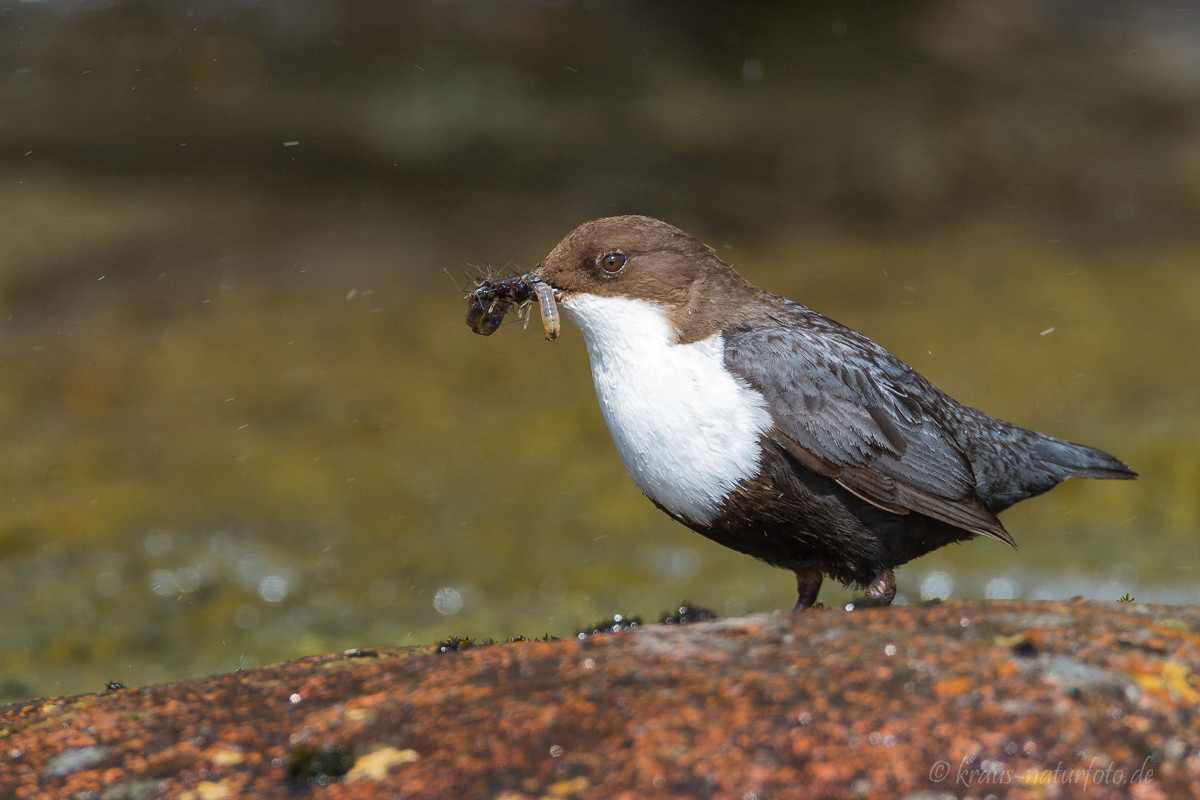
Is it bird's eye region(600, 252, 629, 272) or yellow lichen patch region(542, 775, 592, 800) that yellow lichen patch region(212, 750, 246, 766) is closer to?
yellow lichen patch region(542, 775, 592, 800)

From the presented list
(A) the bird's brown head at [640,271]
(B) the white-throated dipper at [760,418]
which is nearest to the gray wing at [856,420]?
(B) the white-throated dipper at [760,418]

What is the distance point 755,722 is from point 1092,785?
65 centimetres

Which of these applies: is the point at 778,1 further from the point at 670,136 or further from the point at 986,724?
the point at 986,724

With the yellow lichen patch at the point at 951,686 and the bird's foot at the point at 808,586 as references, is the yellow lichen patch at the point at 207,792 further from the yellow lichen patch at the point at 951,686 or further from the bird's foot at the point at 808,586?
the bird's foot at the point at 808,586

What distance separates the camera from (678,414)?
12.2 ft

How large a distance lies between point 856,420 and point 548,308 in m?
1.10

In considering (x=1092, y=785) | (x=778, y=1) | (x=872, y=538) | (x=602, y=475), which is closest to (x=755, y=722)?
(x=1092, y=785)

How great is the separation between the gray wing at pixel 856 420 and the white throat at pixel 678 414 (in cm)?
10

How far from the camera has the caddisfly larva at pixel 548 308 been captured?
3.99m

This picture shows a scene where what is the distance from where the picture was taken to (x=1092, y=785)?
2271 millimetres

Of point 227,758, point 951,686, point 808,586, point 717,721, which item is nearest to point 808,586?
point 808,586

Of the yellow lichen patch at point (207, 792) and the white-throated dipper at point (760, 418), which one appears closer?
the yellow lichen patch at point (207, 792)

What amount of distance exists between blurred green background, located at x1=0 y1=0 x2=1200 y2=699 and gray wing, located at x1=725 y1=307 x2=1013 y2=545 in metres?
2.42

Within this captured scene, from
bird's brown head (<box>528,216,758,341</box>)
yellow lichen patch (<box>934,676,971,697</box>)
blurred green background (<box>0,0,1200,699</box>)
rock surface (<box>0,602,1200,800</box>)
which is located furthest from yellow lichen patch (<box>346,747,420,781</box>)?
blurred green background (<box>0,0,1200,699</box>)
